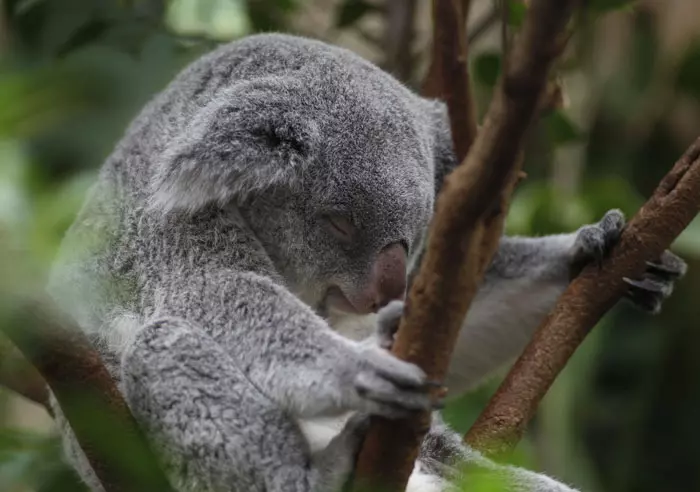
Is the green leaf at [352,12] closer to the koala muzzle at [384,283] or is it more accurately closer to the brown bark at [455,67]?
the brown bark at [455,67]

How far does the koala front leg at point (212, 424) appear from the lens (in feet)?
5.57

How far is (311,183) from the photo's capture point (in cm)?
210

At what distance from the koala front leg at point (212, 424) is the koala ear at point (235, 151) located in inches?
12.5

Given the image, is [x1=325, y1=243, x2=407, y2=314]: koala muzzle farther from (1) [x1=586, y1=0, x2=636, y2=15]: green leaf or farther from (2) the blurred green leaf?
(2) the blurred green leaf

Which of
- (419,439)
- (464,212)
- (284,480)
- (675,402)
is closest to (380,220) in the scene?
(284,480)

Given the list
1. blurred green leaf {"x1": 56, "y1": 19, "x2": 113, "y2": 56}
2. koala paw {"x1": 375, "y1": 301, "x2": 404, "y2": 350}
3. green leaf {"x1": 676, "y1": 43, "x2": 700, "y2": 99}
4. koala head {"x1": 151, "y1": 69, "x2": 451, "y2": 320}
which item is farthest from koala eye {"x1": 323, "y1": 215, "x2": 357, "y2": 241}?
green leaf {"x1": 676, "y1": 43, "x2": 700, "y2": 99}

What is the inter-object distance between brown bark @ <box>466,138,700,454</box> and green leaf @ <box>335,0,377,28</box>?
1.56 m

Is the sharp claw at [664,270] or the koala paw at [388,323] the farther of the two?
the sharp claw at [664,270]

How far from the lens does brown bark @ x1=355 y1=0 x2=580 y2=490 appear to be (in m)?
0.95

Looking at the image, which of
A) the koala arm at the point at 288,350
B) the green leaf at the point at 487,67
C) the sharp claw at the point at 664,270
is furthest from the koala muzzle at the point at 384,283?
the green leaf at the point at 487,67

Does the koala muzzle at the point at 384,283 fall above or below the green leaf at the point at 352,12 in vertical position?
below

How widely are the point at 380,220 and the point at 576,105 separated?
314cm

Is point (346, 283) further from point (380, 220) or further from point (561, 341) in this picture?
point (561, 341)

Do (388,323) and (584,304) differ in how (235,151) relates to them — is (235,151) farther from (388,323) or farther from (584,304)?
(584,304)
